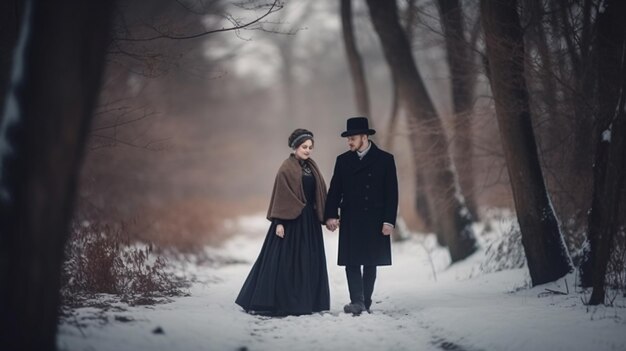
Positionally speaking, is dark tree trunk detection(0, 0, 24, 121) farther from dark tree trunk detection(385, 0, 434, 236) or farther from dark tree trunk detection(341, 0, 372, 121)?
dark tree trunk detection(385, 0, 434, 236)

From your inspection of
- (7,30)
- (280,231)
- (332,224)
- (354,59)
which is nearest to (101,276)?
(280,231)

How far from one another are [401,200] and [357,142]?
11.2 meters

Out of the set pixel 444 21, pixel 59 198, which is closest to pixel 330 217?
pixel 59 198

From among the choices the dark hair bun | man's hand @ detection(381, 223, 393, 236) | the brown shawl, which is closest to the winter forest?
man's hand @ detection(381, 223, 393, 236)

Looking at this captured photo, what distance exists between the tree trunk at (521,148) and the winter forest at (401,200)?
2 cm

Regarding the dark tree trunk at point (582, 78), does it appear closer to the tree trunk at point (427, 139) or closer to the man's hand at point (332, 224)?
the tree trunk at point (427, 139)

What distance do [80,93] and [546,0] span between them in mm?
6436

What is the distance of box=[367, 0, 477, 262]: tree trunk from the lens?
36.3 ft

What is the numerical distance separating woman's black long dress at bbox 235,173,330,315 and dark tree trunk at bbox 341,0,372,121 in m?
8.48

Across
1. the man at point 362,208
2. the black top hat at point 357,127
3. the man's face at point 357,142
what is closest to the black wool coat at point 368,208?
the man at point 362,208

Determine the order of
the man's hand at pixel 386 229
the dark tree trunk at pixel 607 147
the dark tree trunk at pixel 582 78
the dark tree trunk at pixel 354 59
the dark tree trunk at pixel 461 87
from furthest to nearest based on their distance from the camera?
the dark tree trunk at pixel 354 59, the dark tree trunk at pixel 461 87, the dark tree trunk at pixel 582 78, the man's hand at pixel 386 229, the dark tree trunk at pixel 607 147

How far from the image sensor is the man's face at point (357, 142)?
22.5 ft

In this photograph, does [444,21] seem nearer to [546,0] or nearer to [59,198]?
[546,0]

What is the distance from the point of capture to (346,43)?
14.8m
